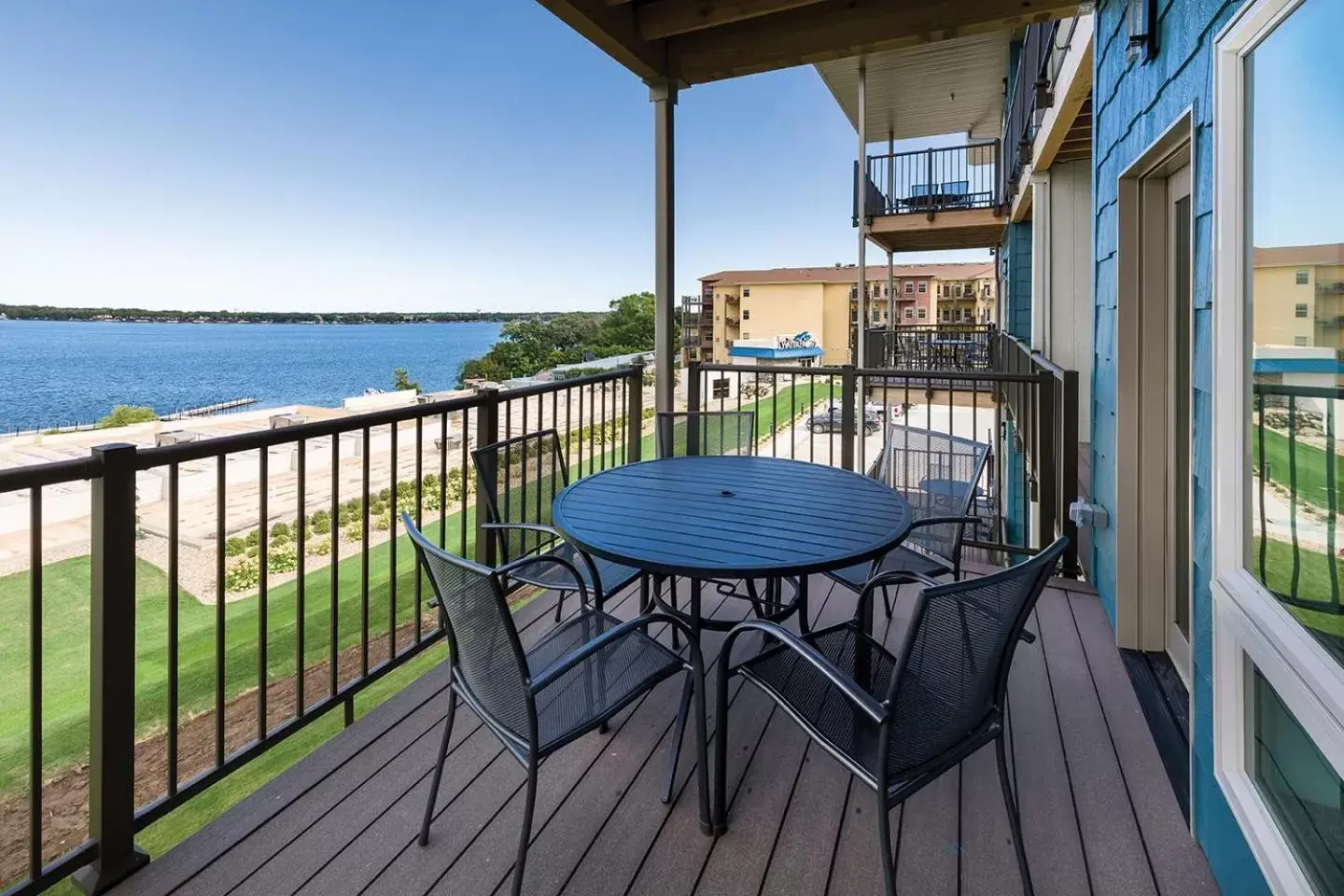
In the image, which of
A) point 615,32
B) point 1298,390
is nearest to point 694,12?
point 615,32

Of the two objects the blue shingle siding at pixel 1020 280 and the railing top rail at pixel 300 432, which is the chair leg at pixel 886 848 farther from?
the blue shingle siding at pixel 1020 280

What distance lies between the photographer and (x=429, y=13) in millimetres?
35031

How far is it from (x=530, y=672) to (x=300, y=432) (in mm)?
945

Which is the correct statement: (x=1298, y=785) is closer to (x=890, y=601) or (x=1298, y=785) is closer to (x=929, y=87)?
(x=890, y=601)

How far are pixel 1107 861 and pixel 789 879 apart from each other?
738 mm

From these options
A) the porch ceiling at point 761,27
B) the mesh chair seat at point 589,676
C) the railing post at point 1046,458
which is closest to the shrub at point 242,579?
the porch ceiling at point 761,27

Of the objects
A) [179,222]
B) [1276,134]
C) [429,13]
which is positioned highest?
[429,13]

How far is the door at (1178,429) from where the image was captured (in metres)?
2.35

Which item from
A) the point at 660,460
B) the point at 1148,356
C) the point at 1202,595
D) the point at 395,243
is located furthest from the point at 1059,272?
the point at 395,243

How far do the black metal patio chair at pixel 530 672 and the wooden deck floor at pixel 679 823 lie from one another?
0.11 m

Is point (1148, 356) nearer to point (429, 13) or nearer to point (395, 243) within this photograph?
point (429, 13)

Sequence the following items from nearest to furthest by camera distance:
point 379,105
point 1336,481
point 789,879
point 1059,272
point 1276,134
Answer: point 1336,481 → point 1276,134 → point 789,879 → point 1059,272 → point 379,105

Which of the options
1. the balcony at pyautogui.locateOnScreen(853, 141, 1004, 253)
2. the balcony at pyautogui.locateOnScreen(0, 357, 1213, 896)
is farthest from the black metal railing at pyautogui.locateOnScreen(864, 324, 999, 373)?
the balcony at pyautogui.locateOnScreen(0, 357, 1213, 896)

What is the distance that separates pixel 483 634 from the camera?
1453 millimetres
